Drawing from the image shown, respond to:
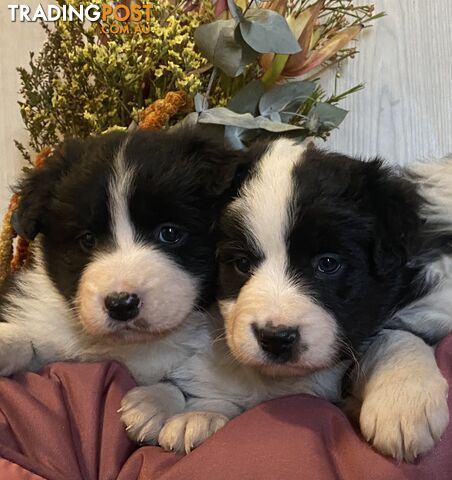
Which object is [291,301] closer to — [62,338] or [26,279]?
[62,338]

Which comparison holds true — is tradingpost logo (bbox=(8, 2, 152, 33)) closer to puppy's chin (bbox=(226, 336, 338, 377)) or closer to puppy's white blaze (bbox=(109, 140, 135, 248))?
puppy's white blaze (bbox=(109, 140, 135, 248))

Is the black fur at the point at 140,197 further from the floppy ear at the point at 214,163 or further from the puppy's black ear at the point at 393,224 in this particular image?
the puppy's black ear at the point at 393,224

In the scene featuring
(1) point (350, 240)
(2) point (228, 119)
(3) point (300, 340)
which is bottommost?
(3) point (300, 340)

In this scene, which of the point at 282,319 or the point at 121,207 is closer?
the point at 282,319

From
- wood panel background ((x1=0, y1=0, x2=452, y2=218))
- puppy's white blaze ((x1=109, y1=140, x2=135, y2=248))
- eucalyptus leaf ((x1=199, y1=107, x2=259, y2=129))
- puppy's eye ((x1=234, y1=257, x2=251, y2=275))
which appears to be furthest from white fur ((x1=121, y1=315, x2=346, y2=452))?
wood panel background ((x1=0, y1=0, x2=452, y2=218))

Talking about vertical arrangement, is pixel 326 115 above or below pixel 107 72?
below

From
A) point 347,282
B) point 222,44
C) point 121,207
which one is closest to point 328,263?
point 347,282

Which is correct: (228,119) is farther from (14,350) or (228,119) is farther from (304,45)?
(14,350)

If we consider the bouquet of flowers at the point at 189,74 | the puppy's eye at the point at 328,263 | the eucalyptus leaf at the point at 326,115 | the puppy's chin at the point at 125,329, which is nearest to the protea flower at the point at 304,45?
the bouquet of flowers at the point at 189,74

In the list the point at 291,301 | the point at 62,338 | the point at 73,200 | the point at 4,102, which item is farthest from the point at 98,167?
the point at 4,102
